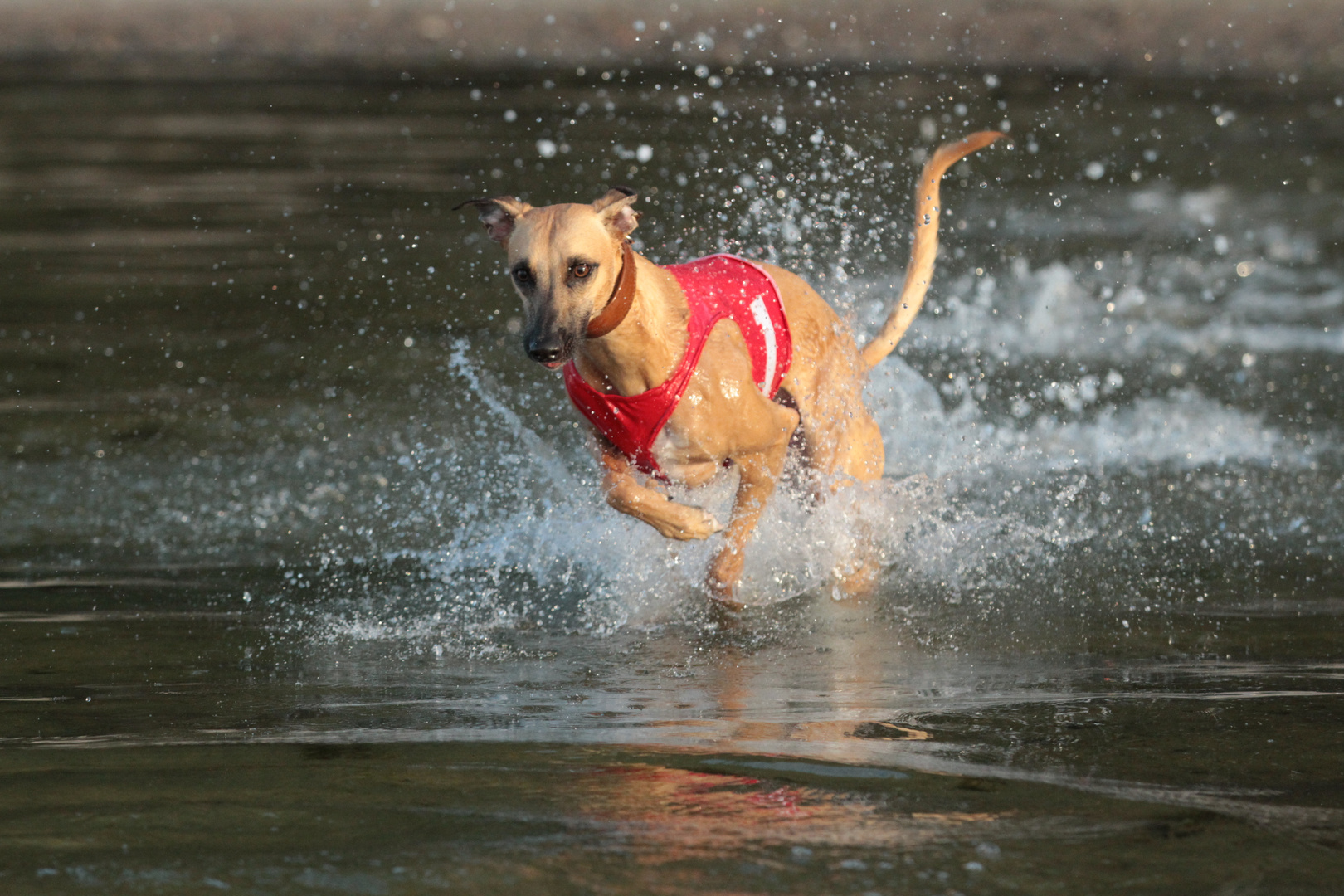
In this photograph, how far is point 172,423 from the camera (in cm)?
726

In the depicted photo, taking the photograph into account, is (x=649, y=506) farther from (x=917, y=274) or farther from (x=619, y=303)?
(x=917, y=274)

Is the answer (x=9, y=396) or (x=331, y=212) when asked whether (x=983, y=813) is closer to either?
(x=9, y=396)

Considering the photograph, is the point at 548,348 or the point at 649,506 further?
the point at 649,506

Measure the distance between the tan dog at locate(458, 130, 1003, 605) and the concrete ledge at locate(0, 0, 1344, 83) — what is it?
18867 millimetres

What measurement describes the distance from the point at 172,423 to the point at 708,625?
3537 millimetres

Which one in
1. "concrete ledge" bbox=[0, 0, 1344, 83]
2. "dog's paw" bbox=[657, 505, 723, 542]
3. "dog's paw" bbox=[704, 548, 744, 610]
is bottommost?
"dog's paw" bbox=[704, 548, 744, 610]

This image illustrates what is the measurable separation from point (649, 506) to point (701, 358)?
1.60 ft

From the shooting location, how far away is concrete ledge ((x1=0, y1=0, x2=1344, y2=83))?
967 inches

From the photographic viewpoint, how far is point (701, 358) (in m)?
4.61

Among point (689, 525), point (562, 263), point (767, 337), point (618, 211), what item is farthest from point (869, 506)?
point (562, 263)

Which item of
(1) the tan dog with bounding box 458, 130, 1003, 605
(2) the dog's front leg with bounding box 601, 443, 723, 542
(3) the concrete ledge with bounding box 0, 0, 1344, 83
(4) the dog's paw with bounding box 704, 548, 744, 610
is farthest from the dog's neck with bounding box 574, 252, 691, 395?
(3) the concrete ledge with bounding box 0, 0, 1344, 83

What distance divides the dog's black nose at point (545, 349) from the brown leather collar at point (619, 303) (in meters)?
0.27

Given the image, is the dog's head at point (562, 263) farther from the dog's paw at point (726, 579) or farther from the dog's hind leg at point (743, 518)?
the dog's paw at point (726, 579)

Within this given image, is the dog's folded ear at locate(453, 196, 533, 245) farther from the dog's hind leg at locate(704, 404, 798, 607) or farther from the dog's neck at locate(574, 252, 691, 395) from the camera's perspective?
the dog's hind leg at locate(704, 404, 798, 607)
